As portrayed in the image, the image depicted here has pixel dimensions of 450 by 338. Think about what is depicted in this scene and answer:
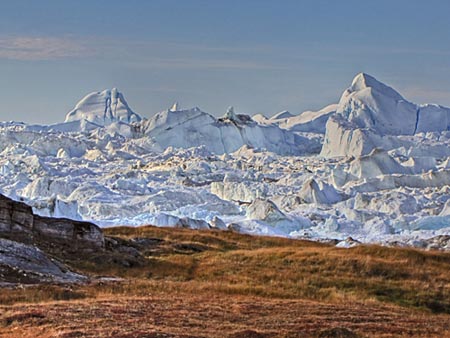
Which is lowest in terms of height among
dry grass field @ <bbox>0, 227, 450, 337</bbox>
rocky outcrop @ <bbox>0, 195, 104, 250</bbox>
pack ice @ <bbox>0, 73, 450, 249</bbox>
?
dry grass field @ <bbox>0, 227, 450, 337</bbox>

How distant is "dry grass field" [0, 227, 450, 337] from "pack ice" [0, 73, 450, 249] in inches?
563

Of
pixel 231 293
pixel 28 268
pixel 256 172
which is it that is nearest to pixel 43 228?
pixel 28 268

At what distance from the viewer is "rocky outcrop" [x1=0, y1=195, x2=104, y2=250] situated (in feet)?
Result: 72.3

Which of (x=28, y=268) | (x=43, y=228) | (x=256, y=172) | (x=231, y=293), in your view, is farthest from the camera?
(x=256, y=172)

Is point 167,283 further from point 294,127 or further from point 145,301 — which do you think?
point 294,127

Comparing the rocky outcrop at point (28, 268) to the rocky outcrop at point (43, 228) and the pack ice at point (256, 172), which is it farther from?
the pack ice at point (256, 172)

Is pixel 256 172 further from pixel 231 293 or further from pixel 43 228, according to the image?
pixel 231 293

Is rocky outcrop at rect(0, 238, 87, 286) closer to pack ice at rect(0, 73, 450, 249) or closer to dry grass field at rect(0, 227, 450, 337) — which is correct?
dry grass field at rect(0, 227, 450, 337)

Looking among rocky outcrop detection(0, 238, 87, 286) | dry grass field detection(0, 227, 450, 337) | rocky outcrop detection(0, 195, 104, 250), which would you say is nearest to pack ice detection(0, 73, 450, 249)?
dry grass field detection(0, 227, 450, 337)

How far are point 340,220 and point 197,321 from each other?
39.3 m

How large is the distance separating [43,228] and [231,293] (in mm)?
8323

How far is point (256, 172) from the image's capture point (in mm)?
102000

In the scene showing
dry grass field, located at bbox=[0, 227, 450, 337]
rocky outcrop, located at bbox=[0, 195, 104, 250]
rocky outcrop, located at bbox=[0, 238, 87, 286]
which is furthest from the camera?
rocky outcrop, located at bbox=[0, 195, 104, 250]

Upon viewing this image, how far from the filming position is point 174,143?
137625 millimetres
